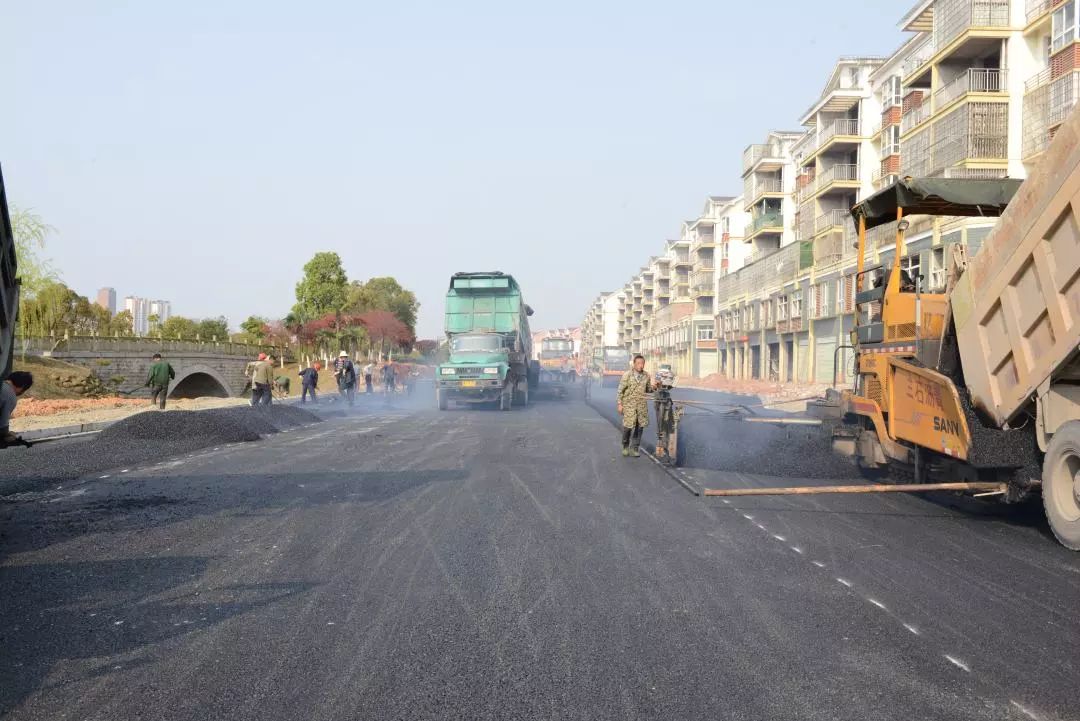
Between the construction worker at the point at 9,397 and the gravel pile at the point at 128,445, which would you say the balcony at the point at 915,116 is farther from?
the construction worker at the point at 9,397

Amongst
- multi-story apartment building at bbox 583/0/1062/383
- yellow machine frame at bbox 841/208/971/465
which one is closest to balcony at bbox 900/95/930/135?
multi-story apartment building at bbox 583/0/1062/383

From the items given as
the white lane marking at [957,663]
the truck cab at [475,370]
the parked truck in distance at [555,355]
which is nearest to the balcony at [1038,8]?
the truck cab at [475,370]

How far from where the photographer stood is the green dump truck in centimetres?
2819

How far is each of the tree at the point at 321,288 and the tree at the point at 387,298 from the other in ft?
74.4

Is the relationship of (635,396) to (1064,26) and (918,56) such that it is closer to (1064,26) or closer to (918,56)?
(1064,26)

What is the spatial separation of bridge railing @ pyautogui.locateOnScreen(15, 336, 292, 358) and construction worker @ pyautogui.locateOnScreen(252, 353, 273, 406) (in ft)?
10.5

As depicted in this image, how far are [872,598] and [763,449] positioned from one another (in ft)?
28.6

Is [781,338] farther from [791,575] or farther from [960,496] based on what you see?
[791,575]

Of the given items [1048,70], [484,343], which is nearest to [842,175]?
[1048,70]

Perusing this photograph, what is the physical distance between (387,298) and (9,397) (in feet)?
323

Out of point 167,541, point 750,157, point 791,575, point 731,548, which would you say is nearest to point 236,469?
point 167,541

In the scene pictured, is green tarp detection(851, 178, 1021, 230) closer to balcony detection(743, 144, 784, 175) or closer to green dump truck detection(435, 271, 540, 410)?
green dump truck detection(435, 271, 540, 410)

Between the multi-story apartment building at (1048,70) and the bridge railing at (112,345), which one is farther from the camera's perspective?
the bridge railing at (112,345)

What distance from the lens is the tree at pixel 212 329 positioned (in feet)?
298
